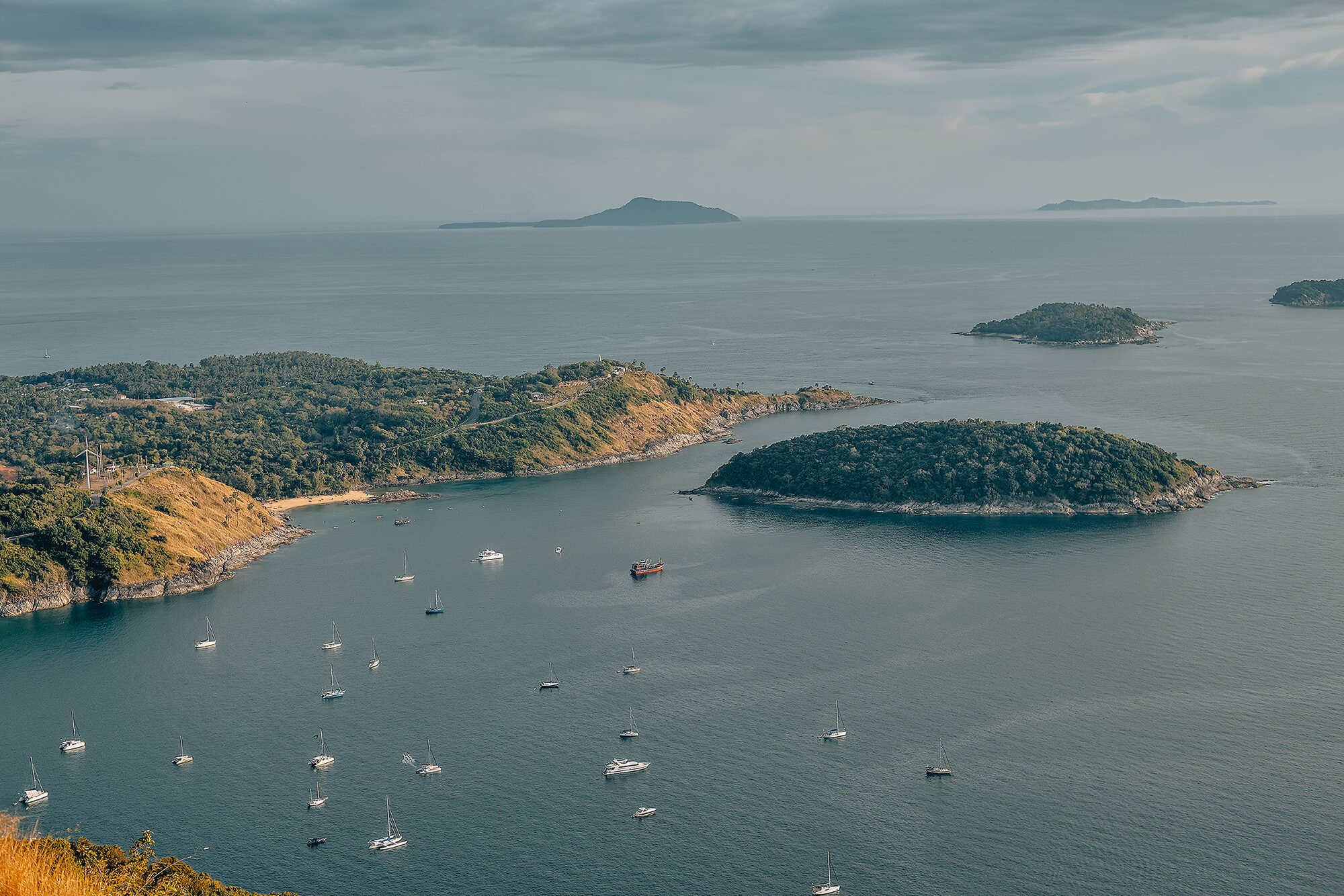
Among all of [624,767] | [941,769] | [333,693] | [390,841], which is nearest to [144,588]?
[333,693]

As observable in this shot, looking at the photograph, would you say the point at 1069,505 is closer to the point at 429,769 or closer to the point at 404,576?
the point at 404,576

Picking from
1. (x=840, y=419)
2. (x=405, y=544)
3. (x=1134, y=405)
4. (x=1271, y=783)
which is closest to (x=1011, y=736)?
(x=1271, y=783)

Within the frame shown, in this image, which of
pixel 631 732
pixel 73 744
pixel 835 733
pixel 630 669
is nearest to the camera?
pixel 835 733

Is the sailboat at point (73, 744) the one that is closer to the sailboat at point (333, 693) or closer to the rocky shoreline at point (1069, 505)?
the sailboat at point (333, 693)

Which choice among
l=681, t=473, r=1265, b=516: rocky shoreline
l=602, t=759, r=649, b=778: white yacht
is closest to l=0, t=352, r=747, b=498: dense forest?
l=681, t=473, r=1265, b=516: rocky shoreline

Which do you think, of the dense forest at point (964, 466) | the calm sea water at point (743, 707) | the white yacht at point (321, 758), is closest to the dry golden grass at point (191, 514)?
the calm sea water at point (743, 707)

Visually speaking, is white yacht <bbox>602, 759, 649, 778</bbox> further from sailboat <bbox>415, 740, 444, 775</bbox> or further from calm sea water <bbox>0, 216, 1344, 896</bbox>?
sailboat <bbox>415, 740, 444, 775</bbox>

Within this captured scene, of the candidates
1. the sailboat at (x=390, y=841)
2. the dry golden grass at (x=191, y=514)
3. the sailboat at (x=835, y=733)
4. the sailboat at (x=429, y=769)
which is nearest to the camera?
the sailboat at (x=390, y=841)
